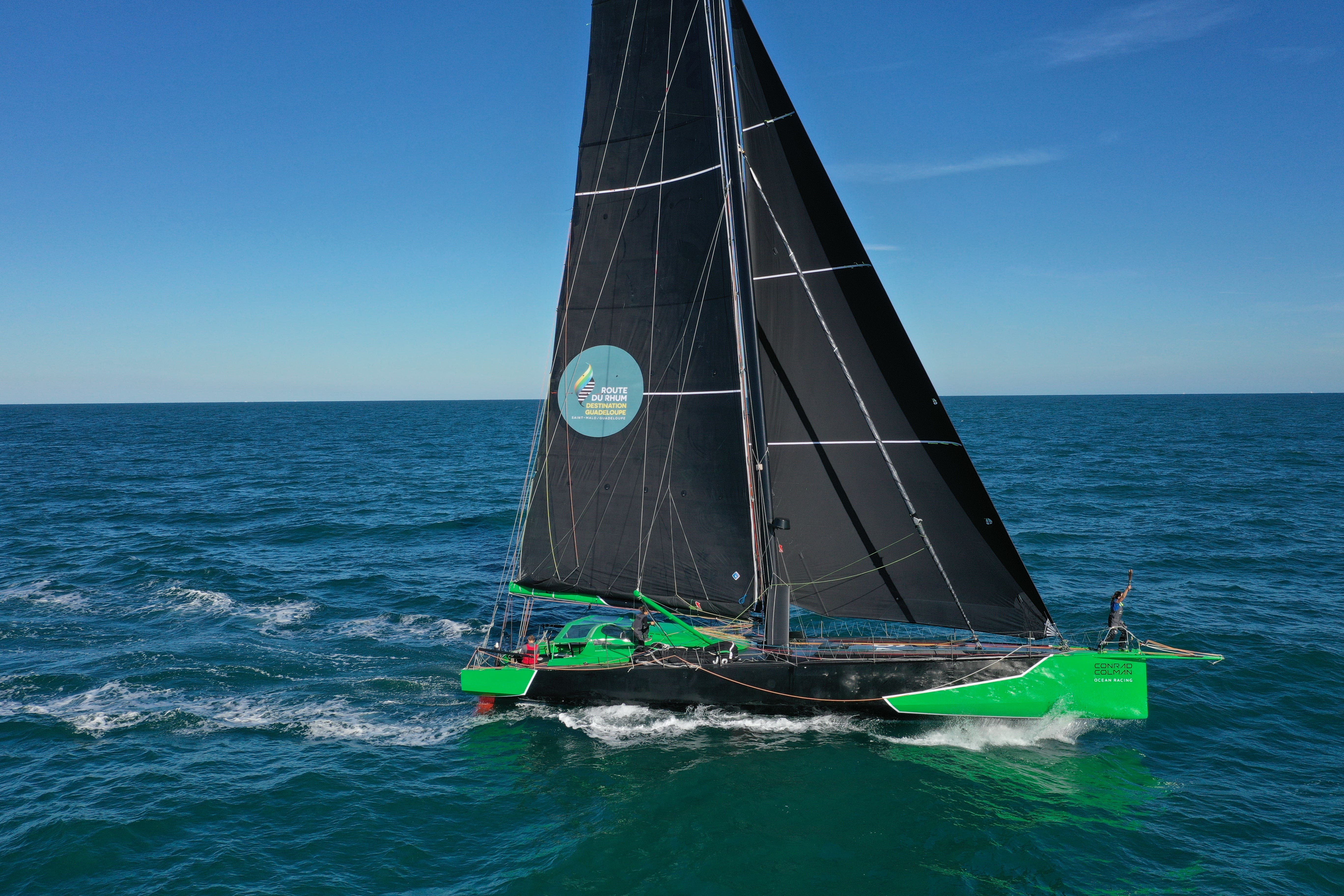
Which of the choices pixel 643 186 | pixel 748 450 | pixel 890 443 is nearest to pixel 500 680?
pixel 748 450

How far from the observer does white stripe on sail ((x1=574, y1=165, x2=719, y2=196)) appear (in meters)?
17.0

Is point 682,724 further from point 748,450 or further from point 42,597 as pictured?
point 42,597

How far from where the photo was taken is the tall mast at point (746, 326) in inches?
648

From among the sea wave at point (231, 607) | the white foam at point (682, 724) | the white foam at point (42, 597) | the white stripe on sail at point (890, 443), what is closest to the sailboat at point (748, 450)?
the white stripe on sail at point (890, 443)

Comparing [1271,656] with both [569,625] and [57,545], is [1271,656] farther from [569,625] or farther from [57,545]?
[57,545]

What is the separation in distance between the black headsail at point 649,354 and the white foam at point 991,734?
474cm

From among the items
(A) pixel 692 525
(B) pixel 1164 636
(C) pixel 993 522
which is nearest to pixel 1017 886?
(C) pixel 993 522

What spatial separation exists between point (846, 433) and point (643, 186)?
7.40 metres

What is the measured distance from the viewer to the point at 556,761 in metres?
16.3

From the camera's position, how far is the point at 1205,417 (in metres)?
128

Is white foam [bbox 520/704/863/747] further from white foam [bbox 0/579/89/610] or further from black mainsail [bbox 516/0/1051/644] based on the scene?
white foam [bbox 0/579/89/610]

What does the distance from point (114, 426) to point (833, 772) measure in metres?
147

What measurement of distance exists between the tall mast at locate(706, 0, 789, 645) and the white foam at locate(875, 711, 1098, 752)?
3.63 m

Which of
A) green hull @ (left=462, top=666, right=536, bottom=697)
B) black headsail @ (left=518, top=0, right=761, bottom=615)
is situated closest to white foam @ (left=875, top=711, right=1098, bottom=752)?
black headsail @ (left=518, top=0, right=761, bottom=615)
